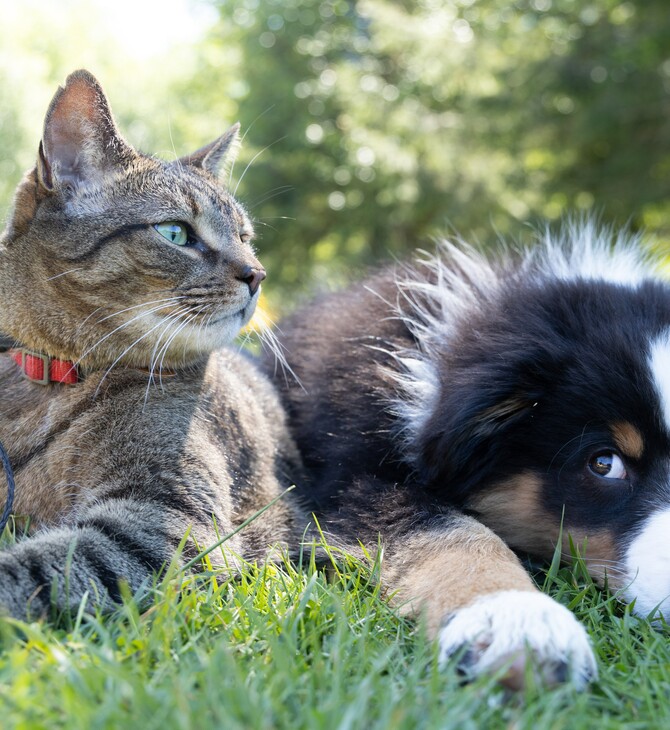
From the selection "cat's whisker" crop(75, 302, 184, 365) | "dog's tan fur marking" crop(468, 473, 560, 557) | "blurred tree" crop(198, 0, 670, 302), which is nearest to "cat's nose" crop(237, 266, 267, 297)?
"cat's whisker" crop(75, 302, 184, 365)

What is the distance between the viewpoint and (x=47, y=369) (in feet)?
9.75

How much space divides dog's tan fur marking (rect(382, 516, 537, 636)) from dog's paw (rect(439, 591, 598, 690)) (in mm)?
104

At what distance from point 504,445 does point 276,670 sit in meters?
1.47

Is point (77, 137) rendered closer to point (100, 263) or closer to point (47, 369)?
point (100, 263)

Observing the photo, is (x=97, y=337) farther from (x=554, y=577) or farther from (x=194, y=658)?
(x=554, y=577)

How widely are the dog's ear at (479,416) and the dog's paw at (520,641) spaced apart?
31.8 inches

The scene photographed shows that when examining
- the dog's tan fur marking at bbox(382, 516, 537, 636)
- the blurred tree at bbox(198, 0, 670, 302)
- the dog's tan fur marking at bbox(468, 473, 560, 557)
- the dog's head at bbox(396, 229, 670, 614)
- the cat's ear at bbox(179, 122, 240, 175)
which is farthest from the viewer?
the blurred tree at bbox(198, 0, 670, 302)

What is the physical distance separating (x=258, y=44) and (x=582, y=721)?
1732 centimetres

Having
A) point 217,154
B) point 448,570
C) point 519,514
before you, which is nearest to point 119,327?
point 217,154

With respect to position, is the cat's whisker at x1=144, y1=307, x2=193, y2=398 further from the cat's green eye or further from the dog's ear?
the dog's ear

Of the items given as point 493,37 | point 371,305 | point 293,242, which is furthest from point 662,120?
point 371,305

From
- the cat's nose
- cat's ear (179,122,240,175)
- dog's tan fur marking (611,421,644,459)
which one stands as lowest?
dog's tan fur marking (611,421,644,459)

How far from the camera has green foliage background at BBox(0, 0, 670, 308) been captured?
12.8 metres

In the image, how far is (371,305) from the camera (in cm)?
400
